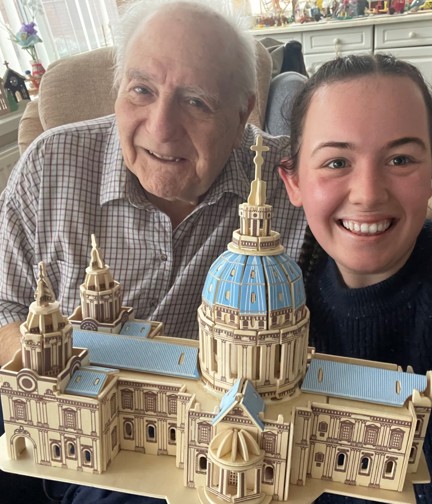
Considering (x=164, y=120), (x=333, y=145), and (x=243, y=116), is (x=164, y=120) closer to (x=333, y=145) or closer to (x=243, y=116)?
(x=243, y=116)

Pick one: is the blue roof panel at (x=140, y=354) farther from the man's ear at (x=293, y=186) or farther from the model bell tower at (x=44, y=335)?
the man's ear at (x=293, y=186)

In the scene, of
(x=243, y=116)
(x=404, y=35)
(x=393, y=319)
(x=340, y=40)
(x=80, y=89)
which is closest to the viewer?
(x=393, y=319)

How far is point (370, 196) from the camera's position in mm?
1153

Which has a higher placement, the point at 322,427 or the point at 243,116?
the point at 243,116

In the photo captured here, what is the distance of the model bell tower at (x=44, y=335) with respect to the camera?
1.13 metres

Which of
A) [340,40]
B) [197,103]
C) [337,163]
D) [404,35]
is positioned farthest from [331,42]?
[337,163]

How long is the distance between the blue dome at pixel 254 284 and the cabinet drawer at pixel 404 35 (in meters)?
4.50

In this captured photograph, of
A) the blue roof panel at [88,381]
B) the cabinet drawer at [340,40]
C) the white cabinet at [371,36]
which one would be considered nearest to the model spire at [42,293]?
the blue roof panel at [88,381]

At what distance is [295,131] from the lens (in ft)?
4.69

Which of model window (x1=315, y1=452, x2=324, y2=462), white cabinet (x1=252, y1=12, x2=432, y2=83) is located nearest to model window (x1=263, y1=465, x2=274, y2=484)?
model window (x1=315, y1=452, x2=324, y2=462)

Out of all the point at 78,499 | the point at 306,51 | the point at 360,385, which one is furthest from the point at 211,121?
the point at 306,51

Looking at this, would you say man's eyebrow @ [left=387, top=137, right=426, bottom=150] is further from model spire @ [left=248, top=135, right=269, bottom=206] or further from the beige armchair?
the beige armchair

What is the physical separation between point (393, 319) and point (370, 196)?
371 millimetres

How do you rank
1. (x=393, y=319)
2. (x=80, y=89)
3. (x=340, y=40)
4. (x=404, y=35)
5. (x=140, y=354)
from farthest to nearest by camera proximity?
1. (x=340, y=40)
2. (x=404, y=35)
3. (x=80, y=89)
4. (x=393, y=319)
5. (x=140, y=354)
